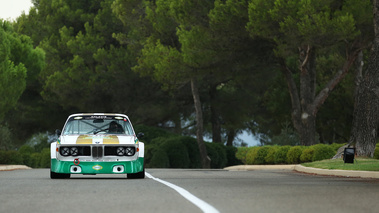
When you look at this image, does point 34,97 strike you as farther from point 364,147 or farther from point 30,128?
point 364,147

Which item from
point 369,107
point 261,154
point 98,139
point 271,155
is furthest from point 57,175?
point 261,154

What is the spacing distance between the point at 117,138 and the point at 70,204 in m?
8.15

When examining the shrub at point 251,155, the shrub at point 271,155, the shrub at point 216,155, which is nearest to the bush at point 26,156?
the shrub at point 216,155

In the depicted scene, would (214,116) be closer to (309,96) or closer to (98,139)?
(309,96)

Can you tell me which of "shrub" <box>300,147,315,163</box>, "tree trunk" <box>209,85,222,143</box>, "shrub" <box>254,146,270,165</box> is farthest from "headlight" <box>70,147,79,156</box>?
"tree trunk" <box>209,85,222,143</box>

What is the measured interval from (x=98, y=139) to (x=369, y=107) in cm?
1124

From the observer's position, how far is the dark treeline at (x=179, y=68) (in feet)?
117

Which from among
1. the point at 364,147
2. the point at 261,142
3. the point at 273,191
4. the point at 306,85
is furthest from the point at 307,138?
the point at 261,142

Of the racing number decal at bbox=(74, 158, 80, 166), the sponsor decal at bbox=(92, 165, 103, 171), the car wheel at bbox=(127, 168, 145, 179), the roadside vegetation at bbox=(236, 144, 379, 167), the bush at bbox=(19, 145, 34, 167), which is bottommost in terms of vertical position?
the car wheel at bbox=(127, 168, 145, 179)

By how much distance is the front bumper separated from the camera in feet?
59.9

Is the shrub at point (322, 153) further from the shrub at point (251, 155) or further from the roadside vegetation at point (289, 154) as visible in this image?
the shrub at point (251, 155)

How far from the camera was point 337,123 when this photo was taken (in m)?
52.9

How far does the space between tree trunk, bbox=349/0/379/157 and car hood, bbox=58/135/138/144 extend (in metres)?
10.2

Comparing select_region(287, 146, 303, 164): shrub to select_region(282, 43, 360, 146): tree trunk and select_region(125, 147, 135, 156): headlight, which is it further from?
select_region(125, 147, 135, 156): headlight
